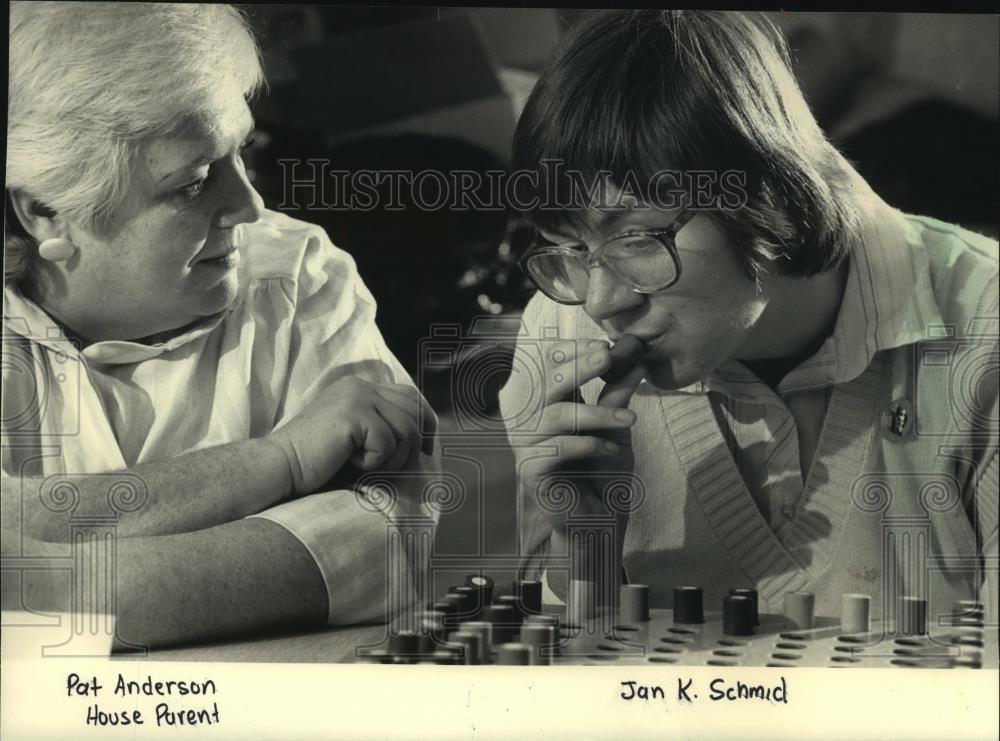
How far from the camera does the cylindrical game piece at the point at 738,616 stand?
7.98 feet

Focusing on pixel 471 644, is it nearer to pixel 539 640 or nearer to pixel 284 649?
pixel 539 640

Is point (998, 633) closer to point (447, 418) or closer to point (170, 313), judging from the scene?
point (447, 418)

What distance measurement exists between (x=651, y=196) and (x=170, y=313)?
3.37ft

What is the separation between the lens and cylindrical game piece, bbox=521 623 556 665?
7.99 feet

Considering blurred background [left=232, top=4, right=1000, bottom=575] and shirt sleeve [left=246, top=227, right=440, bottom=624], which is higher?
blurred background [left=232, top=4, right=1000, bottom=575]

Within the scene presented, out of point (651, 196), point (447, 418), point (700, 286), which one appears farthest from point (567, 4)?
point (447, 418)

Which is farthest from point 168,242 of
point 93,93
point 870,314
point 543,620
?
point 870,314

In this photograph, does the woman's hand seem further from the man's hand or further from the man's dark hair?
the man's dark hair

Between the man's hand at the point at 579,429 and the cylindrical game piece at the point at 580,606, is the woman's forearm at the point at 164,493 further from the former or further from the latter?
the cylindrical game piece at the point at 580,606

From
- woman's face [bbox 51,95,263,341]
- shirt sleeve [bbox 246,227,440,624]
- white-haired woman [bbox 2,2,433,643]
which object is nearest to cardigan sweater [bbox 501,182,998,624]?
shirt sleeve [bbox 246,227,440,624]

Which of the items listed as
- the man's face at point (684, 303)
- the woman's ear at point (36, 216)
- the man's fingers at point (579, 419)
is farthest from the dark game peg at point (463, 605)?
the woman's ear at point (36, 216)

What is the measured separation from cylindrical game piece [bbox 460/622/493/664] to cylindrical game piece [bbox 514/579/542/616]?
8 cm

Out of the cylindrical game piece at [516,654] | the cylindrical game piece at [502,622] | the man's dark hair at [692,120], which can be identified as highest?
the man's dark hair at [692,120]

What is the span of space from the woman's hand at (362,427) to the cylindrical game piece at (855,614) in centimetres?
92
